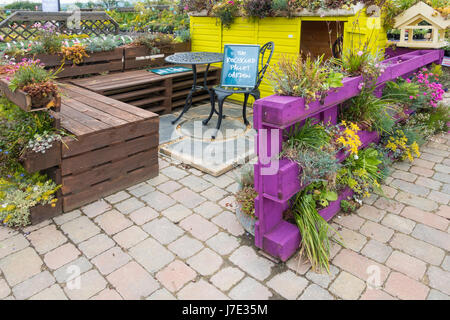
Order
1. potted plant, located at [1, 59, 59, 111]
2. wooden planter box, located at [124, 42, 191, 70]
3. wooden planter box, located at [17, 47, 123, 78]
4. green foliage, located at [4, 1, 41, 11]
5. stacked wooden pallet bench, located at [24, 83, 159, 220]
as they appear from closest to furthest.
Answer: potted plant, located at [1, 59, 59, 111]
stacked wooden pallet bench, located at [24, 83, 159, 220]
wooden planter box, located at [17, 47, 123, 78]
wooden planter box, located at [124, 42, 191, 70]
green foliage, located at [4, 1, 41, 11]

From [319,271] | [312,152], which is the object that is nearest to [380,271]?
[319,271]

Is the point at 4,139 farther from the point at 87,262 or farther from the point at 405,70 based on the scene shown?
the point at 405,70

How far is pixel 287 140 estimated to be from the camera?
112 inches

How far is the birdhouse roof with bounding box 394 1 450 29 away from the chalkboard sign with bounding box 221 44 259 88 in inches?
91.5

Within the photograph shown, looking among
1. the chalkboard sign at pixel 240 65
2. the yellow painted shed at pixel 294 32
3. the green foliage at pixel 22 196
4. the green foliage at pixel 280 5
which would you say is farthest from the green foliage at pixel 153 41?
the green foliage at pixel 22 196

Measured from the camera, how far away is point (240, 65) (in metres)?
5.18

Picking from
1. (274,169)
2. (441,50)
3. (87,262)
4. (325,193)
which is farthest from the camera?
(441,50)

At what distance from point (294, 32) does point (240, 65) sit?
1235 millimetres

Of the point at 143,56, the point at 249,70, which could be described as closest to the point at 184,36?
the point at 143,56

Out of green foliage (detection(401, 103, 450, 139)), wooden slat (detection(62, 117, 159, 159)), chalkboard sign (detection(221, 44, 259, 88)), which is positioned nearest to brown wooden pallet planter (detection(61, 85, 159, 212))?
wooden slat (detection(62, 117, 159, 159))

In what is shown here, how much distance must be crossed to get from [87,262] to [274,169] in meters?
1.62

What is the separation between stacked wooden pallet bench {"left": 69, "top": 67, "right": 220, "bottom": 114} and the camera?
208 inches

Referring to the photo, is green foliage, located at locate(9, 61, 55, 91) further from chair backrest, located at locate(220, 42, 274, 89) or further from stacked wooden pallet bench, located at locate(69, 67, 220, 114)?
chair backrest, located at locate(220, 42, 274, 89)

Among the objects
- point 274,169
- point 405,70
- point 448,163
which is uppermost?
point 405,70
